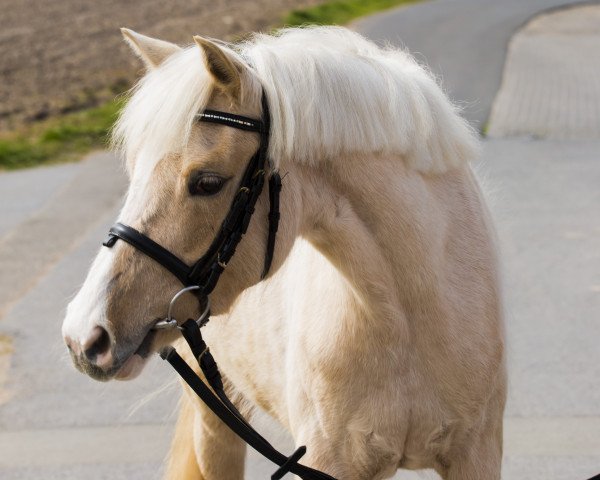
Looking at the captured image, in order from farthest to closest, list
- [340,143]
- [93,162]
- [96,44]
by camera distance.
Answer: [96,44] → [93,162] → [340,143]

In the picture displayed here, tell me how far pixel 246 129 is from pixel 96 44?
14.9 m

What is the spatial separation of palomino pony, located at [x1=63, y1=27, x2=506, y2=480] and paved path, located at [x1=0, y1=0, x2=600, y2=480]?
650mm

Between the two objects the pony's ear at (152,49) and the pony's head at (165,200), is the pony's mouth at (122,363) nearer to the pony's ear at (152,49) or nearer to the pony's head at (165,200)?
the pony's head at (165,200)

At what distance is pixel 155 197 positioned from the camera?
8.28ft

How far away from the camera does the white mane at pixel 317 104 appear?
8.40 feet

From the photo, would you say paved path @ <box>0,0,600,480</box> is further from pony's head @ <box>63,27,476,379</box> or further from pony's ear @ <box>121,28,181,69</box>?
pony's ear @ <box>121,28,181,69</box>

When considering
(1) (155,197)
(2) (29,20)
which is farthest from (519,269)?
(2) (29,20)

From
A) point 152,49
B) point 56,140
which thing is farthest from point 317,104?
point 56,140

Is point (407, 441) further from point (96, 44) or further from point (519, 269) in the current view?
point (96, 44)

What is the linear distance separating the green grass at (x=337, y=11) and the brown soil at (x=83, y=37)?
1.42 feet

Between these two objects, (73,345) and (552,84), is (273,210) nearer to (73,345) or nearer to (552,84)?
(73,345)

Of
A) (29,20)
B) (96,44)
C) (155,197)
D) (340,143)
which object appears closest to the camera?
(155,197)

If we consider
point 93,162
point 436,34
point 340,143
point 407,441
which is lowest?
point 436,34

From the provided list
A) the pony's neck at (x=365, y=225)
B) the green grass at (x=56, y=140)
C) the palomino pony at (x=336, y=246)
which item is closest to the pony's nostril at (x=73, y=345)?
the palomino pony at (x=336, y=246)
